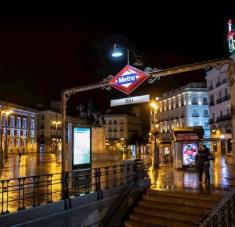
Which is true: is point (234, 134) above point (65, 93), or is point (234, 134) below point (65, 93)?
below

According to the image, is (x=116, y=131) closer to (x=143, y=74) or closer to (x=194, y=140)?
(x=194, y=140)

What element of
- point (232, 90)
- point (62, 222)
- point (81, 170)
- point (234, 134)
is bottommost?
point (62, 222)

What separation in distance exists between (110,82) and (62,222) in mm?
7301

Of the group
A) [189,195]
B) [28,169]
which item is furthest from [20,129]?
[189,195]

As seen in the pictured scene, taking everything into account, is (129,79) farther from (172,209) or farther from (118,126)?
(118,126)

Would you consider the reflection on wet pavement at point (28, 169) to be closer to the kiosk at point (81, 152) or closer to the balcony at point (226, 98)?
the kiosk at point (81, 152)

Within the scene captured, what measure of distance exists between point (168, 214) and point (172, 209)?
11.2 inches

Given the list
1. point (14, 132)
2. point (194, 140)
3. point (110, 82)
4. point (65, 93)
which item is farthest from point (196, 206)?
point (14, 132)

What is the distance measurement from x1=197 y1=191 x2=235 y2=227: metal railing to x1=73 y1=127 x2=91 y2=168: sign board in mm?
8435

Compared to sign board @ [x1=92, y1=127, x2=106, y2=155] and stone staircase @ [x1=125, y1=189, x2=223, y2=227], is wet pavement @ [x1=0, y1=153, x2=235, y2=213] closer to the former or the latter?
stone staircase @ [x1=125, y1=189, x2=223, y2=227]

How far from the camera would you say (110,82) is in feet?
53.5

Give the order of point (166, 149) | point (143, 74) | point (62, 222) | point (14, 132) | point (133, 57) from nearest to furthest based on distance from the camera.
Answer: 1. point (62, 222)
2. point (143, 74)
3. point (133, 57)
4. point (166, 149)
5. point (14, 132)

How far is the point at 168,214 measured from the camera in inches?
470

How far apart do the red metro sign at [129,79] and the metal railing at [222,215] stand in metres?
8.55
